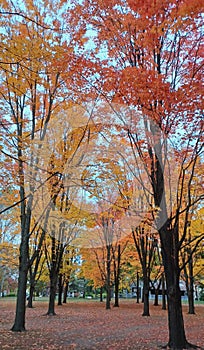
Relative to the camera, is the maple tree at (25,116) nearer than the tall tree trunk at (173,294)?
No

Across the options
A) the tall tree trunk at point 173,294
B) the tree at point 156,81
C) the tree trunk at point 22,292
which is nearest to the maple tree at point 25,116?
the tree trunk at point 22,292

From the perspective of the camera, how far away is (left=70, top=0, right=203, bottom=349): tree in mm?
6051

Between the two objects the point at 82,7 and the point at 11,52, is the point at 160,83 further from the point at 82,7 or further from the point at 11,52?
the point at 11,52

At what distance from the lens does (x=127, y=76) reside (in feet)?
19.8

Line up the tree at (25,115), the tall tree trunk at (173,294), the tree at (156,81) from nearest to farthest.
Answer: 1. the tree at (156,81)
2. the tall tree trunk at (173,294)
3. the tree at (25,115)

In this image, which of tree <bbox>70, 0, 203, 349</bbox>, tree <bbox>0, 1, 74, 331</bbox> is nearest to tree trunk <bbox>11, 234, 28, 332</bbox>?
tree <bbox>0, 1, 74, 331</bbox>

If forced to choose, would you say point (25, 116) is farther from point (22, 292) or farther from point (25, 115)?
point (22, 292)

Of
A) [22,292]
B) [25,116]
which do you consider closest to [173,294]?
[22,292]

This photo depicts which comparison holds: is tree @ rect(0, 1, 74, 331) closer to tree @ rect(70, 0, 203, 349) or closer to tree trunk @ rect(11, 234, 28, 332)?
tree trunk @ rect(11, 234, 28, 332)

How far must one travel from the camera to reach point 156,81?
604 cm

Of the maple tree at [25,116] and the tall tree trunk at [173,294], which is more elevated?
the maple tree at [25,116]

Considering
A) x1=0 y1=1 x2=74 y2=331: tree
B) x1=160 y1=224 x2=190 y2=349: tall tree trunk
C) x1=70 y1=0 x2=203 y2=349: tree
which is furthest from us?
x1=0 y1=1 x2=74 y2=331: tree

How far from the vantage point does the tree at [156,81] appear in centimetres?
605

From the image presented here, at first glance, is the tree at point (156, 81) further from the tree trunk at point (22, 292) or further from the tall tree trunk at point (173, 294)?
the tree trunk at point (22, 292)
